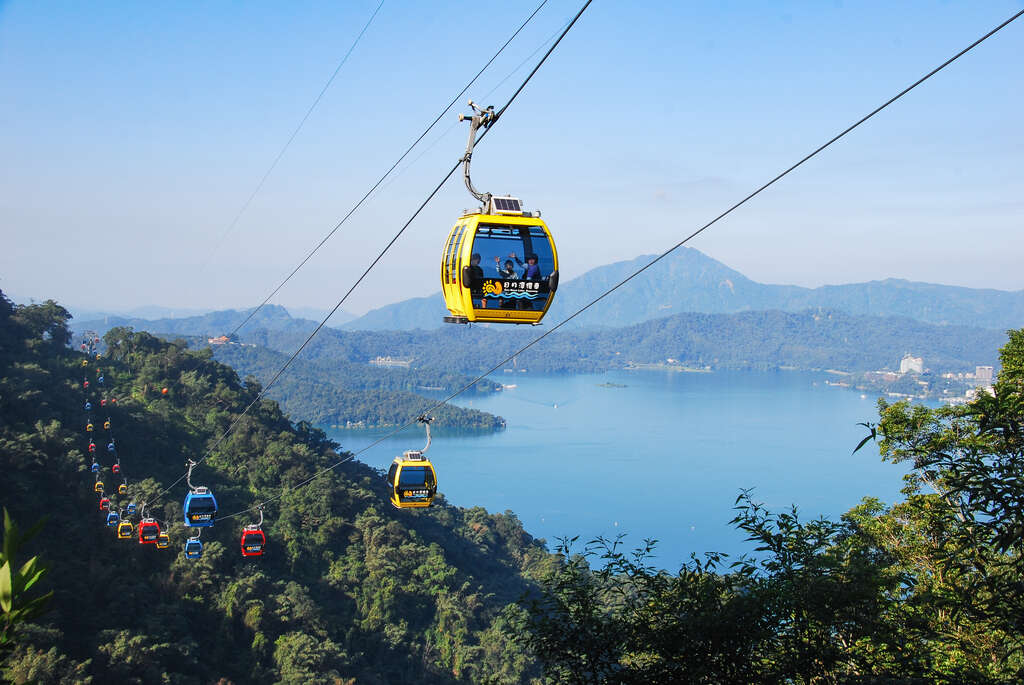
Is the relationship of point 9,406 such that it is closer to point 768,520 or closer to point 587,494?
point 768,520

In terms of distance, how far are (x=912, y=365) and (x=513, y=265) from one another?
19899 centimetres

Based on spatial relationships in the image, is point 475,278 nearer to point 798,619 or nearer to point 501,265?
point 501,265

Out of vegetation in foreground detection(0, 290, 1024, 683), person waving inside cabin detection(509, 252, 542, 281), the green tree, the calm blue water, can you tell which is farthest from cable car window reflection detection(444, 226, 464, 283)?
the calm blue water

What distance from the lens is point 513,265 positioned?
22.2 ft

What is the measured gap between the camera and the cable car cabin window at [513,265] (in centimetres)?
664

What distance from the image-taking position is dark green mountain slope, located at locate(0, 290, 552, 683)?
72.1 ft

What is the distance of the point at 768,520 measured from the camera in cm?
588

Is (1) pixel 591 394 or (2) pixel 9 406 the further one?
(1) pixel 591 394

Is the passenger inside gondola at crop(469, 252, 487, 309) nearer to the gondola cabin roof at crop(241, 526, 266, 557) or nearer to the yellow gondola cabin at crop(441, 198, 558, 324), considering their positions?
the yellow gondola cabin at crop(441, 198, 558, 324)

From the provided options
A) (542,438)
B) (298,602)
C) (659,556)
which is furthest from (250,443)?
(542,438)

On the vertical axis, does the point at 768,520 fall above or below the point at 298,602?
above

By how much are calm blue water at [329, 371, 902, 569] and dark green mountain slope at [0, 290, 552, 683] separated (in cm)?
1371

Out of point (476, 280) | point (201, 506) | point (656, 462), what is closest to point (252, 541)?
point (201, 506)

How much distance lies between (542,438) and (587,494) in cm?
3038
